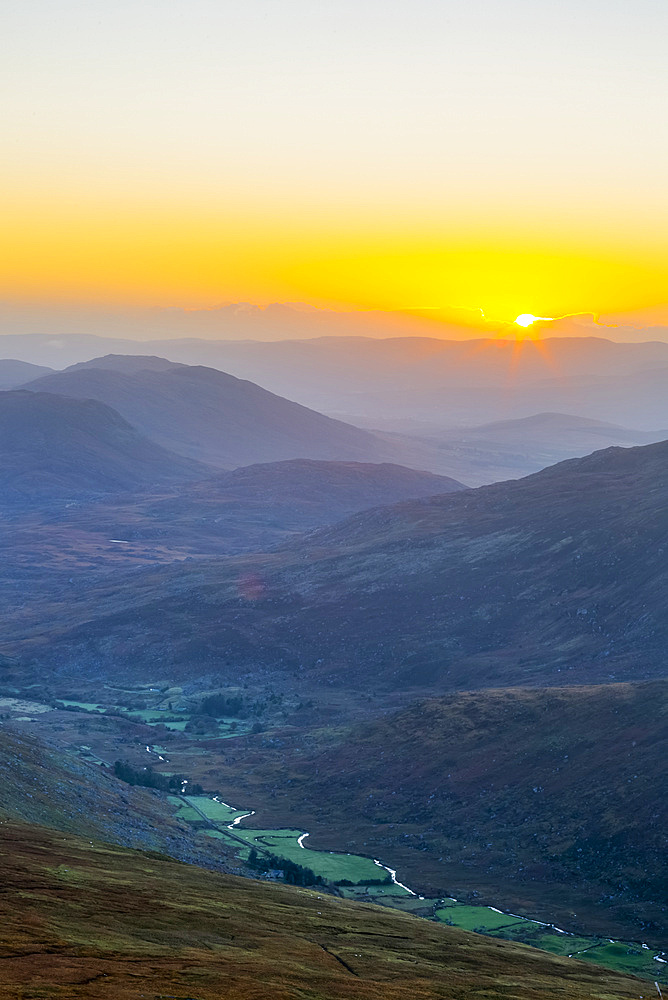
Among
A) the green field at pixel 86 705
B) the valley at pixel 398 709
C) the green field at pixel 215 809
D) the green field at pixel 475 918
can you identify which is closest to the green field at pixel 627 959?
the valley at pixel 398 709

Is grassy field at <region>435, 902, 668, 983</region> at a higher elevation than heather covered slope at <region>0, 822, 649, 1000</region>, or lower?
lower

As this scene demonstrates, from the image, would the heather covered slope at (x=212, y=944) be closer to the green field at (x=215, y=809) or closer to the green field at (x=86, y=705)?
the green field at (x=215, y=809)

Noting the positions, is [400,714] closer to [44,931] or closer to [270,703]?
[270,703]

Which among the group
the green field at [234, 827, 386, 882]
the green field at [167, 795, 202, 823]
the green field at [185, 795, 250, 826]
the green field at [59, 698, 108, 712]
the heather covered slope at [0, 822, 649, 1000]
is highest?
the heather covered slope at [0, 822, 649, 1000]

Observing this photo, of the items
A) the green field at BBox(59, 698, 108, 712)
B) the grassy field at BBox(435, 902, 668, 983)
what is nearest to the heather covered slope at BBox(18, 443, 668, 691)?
the green field at BBox(59, 698, 108, 712)

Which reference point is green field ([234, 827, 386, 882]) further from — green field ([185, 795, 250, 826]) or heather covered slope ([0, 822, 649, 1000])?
heather covered slope ([0, 822, 649, 1000])

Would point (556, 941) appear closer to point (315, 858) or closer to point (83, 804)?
point (315, 858)

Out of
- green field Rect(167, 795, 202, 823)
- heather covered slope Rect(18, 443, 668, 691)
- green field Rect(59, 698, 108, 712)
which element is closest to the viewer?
green field Rect(167, 795, 202, 823)

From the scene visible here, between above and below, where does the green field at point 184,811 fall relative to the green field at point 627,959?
below
